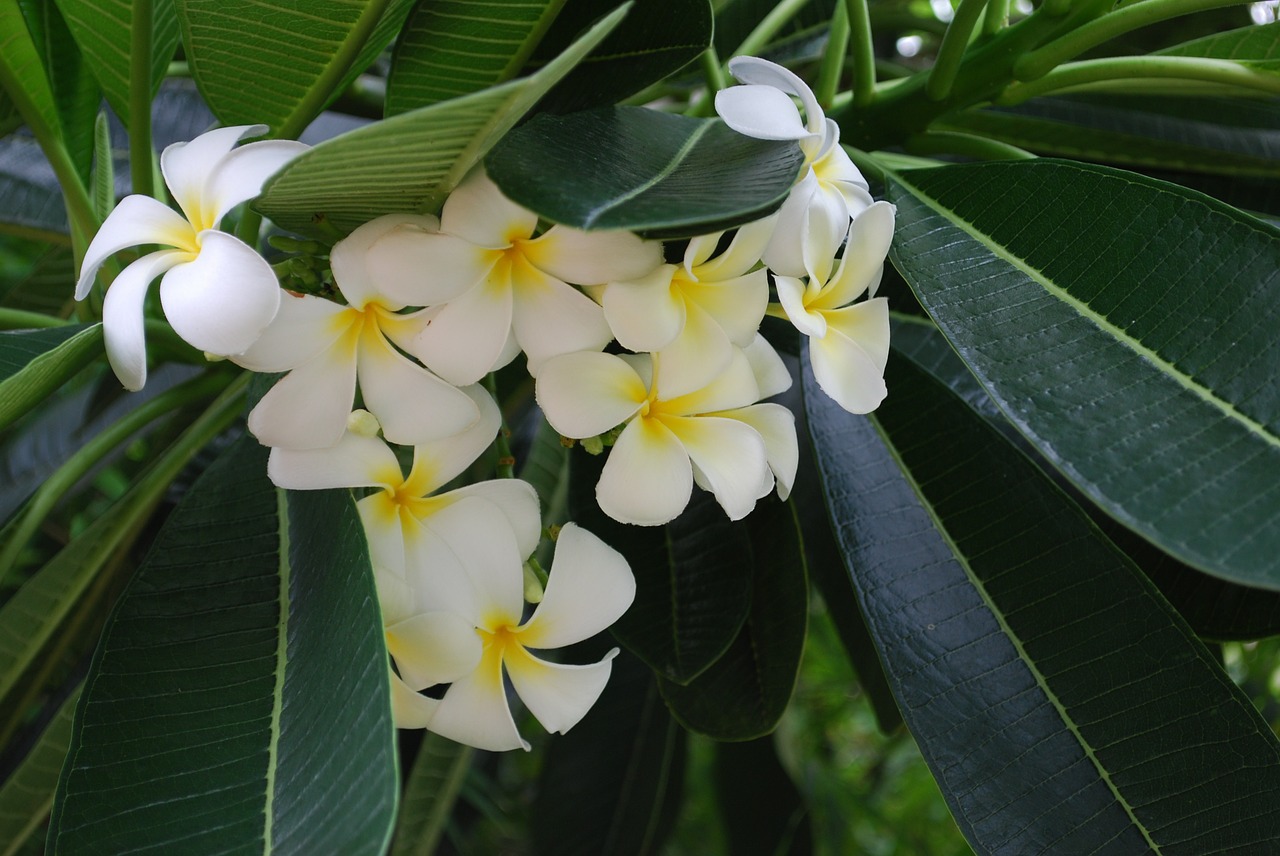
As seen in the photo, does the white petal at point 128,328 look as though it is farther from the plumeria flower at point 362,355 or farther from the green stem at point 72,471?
the green stem at point 72,471

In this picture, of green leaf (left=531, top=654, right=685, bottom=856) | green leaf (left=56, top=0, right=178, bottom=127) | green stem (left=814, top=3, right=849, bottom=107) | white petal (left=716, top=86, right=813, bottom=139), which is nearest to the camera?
white petal (left=716, top=86, right=813, bottom=139)

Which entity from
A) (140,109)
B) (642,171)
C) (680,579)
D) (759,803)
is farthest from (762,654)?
(759,803)

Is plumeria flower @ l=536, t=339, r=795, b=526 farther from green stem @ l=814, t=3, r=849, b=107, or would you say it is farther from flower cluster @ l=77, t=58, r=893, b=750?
green stem @ l=814, t=3, r=849, b=107

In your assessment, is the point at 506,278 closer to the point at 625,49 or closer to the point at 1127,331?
the point at 625,49

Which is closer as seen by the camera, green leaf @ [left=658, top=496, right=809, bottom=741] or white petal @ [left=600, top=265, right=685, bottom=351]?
white petal @ [left=600, top=265, right=685, bottom=351]

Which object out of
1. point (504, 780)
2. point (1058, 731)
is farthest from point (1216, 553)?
point (504, 780)

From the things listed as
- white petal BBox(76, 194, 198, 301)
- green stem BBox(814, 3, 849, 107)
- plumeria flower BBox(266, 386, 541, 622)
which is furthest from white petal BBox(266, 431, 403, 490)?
green stem BBox(814, 3, 849, 107)

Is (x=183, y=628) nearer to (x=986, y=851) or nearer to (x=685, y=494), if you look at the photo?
(x=685, y=494)
